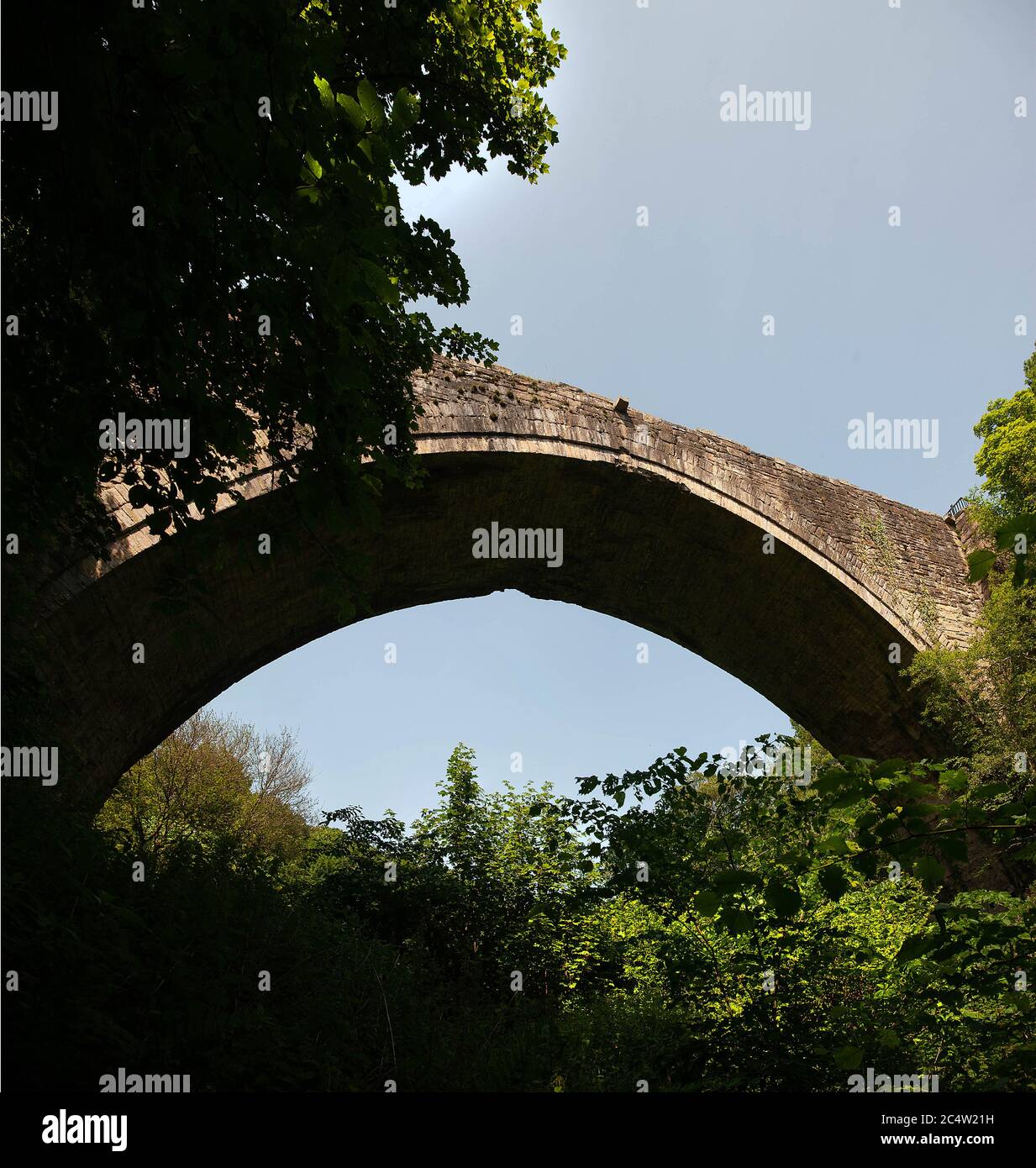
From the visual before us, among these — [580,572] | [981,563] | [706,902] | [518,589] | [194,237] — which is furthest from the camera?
[518,589]

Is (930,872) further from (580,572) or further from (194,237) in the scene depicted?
(580,572)

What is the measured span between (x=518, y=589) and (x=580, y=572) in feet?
3.10

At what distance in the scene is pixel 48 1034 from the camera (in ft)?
11.1

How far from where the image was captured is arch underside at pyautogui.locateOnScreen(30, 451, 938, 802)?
7.79 metres

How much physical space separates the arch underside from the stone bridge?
0.03 m

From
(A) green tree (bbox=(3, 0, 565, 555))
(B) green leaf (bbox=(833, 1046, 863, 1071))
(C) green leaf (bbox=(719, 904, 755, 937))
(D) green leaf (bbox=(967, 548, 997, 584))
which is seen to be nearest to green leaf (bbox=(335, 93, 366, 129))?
(A) green tree (bbox=(3, 0, 565, 555))

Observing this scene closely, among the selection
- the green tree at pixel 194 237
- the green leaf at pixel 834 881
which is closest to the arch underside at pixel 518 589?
the green tree at pixel 194 237

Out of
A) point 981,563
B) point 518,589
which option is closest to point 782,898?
point 981,563

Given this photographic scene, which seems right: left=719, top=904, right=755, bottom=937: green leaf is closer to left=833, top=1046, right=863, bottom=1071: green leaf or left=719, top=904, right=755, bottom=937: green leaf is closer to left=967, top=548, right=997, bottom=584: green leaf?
left=833, top=1046, right=863, bottom=1071: green leaf

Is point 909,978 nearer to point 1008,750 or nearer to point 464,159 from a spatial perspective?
point 1008,750

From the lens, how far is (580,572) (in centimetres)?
1145

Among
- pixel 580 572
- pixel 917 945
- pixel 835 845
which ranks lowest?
pixel 917 945

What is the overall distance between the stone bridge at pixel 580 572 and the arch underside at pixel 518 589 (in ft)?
0.09

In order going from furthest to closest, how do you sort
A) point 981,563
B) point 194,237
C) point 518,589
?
point 518,589
point 194,237
point 981,563
